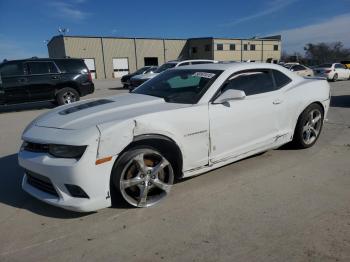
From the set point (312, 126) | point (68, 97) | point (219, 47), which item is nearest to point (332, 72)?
point (68, 97)

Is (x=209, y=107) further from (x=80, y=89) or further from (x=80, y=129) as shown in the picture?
(x=80, y=89)

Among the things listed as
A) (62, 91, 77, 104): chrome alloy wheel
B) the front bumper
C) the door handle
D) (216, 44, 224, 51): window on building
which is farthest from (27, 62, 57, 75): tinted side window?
(216, 44, 224, 51): window on building

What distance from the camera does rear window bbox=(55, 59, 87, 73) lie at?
454 inches

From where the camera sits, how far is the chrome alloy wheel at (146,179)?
3266mm

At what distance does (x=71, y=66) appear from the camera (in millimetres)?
11797

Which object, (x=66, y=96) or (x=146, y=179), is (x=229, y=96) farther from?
(x=66, y=96)

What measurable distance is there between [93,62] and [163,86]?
4433 centimetres

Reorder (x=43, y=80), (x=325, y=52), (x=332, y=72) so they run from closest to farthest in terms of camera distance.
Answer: (x=43, y=80) < (x=332, y=72) < (x=325, y=52)

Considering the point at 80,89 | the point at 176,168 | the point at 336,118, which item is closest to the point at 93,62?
the point at 80,89

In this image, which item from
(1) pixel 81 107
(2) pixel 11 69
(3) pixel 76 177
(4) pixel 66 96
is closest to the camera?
(3) pixel 76 177

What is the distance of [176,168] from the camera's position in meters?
3.66

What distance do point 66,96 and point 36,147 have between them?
8.85 meters

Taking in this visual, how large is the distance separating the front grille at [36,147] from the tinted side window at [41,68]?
28.3 feet

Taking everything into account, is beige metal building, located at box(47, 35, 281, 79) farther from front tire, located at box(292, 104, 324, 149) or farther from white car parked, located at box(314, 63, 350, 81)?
front tire, located at box(292, 104, 324, 149)
